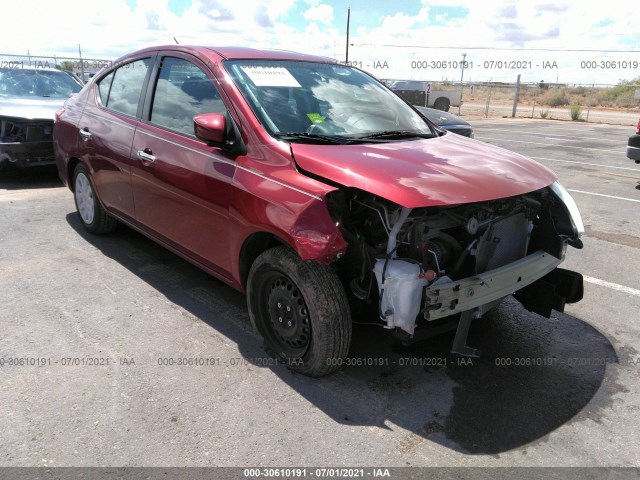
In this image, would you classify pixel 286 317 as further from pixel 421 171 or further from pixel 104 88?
pixel 104 88

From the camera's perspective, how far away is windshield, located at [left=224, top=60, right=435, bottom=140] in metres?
3.21

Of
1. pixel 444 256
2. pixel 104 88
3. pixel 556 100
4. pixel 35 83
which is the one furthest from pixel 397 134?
pixel 556 100

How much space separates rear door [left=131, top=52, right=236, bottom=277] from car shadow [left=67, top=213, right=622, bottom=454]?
564 mm

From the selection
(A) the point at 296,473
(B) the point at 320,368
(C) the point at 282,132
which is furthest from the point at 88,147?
(A) the point at 296,473

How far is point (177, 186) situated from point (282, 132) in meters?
0.94

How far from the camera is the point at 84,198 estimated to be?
5.16 metres

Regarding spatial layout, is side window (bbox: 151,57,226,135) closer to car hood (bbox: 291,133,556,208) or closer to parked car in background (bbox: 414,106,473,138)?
car hood (bbox: 291,133,556,208)

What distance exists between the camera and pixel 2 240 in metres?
5.12

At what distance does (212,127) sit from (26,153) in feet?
17.3

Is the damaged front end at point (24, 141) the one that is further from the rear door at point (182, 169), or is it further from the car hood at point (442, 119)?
the car hood at point (442, 119)

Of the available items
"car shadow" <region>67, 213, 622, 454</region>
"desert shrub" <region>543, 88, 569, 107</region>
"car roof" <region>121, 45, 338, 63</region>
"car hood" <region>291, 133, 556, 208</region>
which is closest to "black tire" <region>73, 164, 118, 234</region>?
"car shadow" <region>67, 213, 622, 454</region>

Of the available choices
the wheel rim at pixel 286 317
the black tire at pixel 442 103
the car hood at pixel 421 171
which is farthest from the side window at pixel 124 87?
the black tire at pixel 442 103

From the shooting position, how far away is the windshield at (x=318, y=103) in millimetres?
3211

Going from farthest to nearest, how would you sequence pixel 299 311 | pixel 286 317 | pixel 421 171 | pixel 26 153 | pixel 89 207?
1. pixel 26 153
2. pixel 89 207
3. pixel 286 317
4. pixel 299 311
5. pixel 421 171
